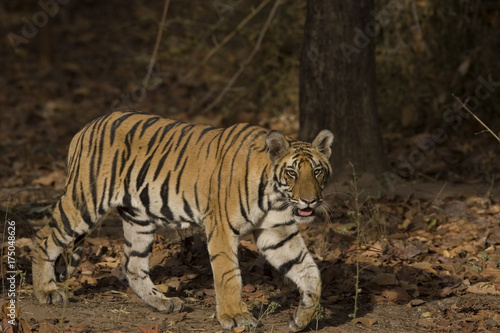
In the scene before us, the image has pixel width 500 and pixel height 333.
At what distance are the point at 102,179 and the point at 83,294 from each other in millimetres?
902

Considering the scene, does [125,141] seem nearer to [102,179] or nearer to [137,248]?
[102,179]

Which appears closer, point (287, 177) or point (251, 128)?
point (287, 177)

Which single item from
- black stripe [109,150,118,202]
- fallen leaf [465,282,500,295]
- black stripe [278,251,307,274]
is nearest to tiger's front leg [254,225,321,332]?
black stripe [278,251,307,274]

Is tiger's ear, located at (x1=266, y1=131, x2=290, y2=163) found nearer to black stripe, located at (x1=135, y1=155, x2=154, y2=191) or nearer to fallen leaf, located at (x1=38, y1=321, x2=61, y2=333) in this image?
black stripe, located at (x1=135, y1=155, x2=154, y2=191)

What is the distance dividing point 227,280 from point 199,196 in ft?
2.15

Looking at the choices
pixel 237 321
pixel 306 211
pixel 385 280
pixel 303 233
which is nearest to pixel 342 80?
pixel 303 233

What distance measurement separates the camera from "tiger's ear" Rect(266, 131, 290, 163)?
5086mm

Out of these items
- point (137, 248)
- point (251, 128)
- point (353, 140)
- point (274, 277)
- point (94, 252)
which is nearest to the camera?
point (251, 128)

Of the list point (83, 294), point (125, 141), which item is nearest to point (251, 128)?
point (125, 141)

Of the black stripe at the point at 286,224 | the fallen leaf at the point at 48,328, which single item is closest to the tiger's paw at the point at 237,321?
the black stripe at the point at 286,224

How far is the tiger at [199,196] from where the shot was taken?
5.10m

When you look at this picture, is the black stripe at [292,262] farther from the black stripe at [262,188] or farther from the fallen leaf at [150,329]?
the fallen leaf at [150,329]

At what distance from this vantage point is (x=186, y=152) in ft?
18.6

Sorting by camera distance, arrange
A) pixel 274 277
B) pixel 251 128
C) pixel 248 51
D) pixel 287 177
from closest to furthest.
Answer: pixel 287 177
pixel 251 128
pixel 274 277
pixel 248 51
